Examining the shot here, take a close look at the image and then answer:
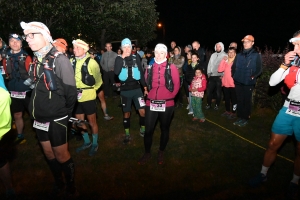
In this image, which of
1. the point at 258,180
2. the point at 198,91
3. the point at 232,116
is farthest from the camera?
the point at 232,116

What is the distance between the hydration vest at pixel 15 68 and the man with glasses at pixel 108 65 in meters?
4.81

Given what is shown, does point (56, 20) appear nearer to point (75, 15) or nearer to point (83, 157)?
point (75, 15)

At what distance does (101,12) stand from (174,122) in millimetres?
14674

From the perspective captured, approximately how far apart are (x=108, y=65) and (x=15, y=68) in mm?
4949

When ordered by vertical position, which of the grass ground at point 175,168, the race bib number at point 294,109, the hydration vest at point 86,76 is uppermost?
the hydration vest at point 86,76

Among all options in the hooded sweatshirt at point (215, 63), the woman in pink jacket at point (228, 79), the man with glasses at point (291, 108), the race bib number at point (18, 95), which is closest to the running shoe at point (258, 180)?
the man with glasses at point (291, 108)

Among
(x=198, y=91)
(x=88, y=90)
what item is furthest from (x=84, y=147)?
(x=198, y=91)

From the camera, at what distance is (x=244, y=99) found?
20.8 ft

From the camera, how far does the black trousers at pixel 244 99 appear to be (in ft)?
20.4

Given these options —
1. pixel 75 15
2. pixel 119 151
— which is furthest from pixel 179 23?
pixel 119 151

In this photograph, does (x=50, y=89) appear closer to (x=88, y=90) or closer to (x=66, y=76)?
(x=66, y=76)

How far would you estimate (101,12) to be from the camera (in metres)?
18.6

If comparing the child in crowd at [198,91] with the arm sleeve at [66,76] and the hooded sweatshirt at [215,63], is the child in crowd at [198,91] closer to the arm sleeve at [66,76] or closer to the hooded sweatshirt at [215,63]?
the hooded sweatshirt at [215,63]

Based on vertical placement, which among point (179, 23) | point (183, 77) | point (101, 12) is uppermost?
point (179, 23)
